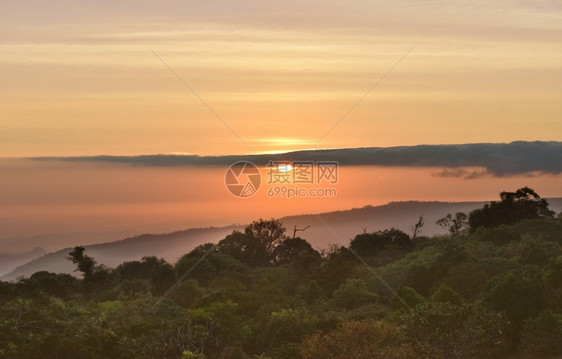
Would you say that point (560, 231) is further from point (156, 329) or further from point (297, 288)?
point (156, 329)

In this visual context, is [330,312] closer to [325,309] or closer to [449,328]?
[325,309]

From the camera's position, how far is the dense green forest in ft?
192

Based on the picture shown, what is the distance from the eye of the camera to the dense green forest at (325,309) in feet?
192

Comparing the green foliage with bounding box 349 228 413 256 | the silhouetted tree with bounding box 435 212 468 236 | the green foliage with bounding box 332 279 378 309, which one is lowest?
the green foliage with bounding box 332 279 378 309

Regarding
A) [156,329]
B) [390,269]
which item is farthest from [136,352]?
[390,269]

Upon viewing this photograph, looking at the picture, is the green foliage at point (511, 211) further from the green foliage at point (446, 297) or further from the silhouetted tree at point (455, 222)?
the green foliage at point (446, 297)

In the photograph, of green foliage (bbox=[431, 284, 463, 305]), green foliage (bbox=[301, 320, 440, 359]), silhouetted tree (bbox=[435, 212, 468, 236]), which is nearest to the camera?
green foliage (bbox=[301, 320, 440, 359])

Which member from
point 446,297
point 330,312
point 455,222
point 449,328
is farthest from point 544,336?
point 455,222

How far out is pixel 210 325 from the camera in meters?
63.2

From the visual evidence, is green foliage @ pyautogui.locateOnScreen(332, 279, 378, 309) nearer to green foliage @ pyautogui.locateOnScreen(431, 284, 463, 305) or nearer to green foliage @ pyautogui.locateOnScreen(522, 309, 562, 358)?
green foliage @ pyautogui.locateOnScreen(431, 284, 463, 305)

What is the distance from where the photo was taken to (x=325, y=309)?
268 feet

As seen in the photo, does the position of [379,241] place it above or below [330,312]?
above

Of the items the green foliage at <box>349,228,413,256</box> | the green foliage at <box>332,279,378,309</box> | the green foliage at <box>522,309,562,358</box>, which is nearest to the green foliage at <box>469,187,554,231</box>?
the green foliage at <box>349,228,413,256</box>

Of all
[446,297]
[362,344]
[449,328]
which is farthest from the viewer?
[446,297]
